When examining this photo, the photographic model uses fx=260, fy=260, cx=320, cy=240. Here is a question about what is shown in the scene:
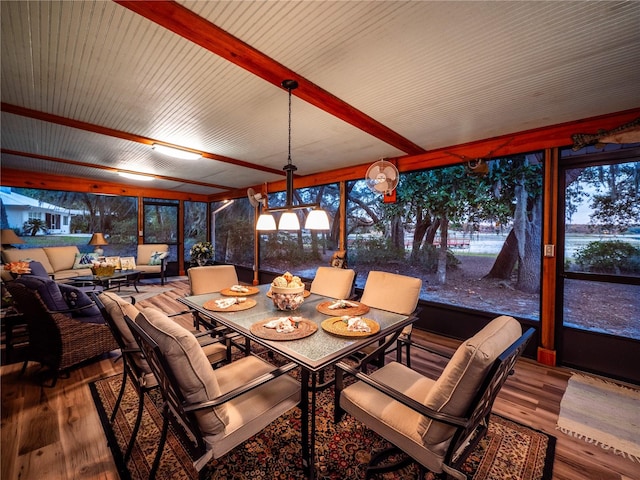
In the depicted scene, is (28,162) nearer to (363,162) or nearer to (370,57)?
(363,162)

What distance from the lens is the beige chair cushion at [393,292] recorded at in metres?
2.30

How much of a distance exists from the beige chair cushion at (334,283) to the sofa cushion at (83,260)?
530 cm

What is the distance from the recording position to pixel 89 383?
89.7 inches

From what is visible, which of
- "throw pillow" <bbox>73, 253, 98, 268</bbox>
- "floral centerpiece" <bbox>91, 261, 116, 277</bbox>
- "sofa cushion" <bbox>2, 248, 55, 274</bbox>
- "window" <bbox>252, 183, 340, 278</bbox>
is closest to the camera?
"floral centerpiece" <bbox>91, 261, 116, 277</bbox>

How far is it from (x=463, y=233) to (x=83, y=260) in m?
7.36

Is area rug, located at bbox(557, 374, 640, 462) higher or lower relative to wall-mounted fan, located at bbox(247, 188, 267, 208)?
lower

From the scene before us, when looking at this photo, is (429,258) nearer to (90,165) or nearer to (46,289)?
(46,289)

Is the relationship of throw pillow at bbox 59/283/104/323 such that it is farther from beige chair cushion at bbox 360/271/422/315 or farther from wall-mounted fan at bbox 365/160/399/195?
wall-mounted fan at bbox 365/160/399/195

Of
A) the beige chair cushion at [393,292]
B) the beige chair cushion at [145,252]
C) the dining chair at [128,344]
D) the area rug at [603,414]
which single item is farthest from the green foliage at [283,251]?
the area rug at [603,414]

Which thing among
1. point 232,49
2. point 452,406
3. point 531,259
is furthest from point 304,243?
point 452,406

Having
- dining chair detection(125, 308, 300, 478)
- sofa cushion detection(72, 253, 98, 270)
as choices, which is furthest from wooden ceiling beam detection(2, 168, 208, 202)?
dining chair detection(125, 308, 300, 478)

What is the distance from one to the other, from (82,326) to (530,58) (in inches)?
158

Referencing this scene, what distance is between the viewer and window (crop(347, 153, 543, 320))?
10.5 feet

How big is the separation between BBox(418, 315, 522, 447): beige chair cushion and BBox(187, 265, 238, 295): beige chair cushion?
2.38m
